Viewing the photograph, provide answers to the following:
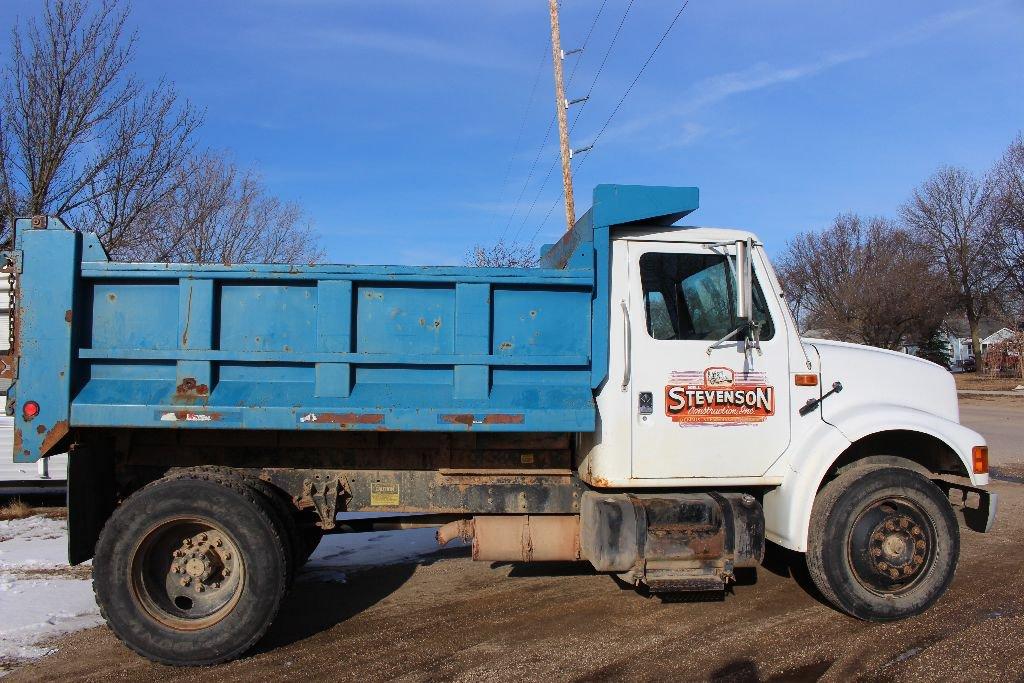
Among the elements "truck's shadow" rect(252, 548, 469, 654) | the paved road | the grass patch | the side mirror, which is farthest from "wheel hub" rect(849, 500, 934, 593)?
the paved road

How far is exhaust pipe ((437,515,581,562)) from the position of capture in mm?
4664

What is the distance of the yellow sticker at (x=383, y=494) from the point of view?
15.2 ft

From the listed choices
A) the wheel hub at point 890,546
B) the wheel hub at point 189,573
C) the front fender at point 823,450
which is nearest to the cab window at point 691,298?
the front fender at point 823,450

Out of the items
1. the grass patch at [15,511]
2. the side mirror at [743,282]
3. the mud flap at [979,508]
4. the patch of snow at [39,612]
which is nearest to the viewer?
the side mirror at [743,282]

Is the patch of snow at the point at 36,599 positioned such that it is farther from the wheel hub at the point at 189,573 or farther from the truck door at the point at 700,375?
the truck door at the point at 700,375

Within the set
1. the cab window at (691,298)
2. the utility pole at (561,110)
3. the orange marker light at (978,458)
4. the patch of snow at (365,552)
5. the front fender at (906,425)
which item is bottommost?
the patch of snow at (365,552)

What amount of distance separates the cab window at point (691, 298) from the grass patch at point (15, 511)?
6.94m

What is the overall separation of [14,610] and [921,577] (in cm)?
599

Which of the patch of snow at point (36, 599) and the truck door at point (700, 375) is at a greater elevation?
the truck door at point (700, 375)

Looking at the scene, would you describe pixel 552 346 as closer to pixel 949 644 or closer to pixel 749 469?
pixel 749 469

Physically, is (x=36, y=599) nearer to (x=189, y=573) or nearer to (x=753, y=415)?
(x=189, y=573)

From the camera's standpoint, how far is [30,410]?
13.5 ft

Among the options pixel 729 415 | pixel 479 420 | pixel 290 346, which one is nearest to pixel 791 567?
pixel 729 415

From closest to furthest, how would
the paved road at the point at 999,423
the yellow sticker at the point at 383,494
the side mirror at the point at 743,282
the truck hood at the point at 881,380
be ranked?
the side mirror at the point at 743,282 → the yellow sticker at the point at 383,494 → the truck hood at the point at 881,380 → the paved road at the point at 999,423
